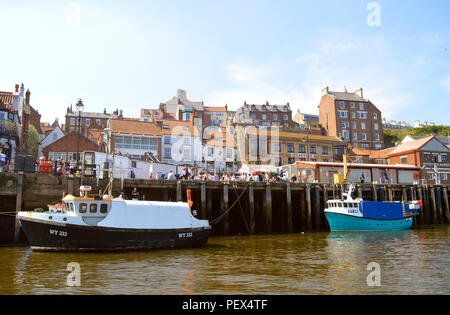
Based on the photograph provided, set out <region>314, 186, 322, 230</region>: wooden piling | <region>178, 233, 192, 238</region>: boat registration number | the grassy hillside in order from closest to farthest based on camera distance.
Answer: <region>178, 233, 192, 238</region>: boat registration number < <region>314, 186, 322, 230</region>: wooden piling < the grassy hillside

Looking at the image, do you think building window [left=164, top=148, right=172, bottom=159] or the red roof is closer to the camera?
building window [left=164, top=148, right=172, bottom=159]

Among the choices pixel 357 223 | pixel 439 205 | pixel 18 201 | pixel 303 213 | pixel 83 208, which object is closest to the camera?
pixel 83 208

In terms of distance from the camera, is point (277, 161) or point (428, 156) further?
point (277, 161)

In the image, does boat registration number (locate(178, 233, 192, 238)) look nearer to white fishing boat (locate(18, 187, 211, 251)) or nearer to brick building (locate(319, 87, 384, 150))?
white fishing boat (locate(18, 187, 211, 251))

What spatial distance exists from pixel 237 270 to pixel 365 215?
21249 mm

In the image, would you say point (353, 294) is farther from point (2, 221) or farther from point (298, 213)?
point (298, 213)

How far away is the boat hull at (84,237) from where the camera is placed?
17250 millimetres

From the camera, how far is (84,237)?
17.5 m

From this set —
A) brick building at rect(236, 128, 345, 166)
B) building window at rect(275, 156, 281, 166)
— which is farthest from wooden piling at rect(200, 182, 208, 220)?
building window at rect(275, 156, 281, 166)

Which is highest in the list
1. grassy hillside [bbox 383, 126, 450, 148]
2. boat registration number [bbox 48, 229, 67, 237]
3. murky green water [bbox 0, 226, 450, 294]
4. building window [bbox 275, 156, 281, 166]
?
grassy hillside [bbox 383, 126, 450, 148]

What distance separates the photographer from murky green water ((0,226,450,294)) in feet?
35.6

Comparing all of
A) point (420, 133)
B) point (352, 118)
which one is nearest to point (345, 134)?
point (352, 118)

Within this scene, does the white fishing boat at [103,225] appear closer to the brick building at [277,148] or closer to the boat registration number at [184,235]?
the boat registration number at [184,235]

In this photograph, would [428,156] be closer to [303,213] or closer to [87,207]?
[303,213]
